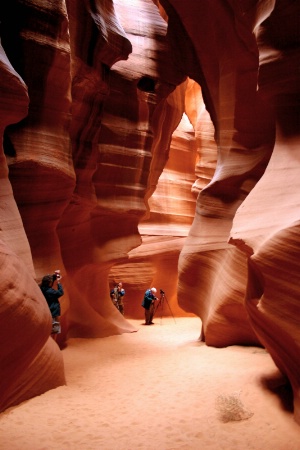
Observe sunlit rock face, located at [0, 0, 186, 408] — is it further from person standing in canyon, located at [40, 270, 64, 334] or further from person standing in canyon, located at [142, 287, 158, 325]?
person standing in canyon, located at [142, 287, 158, 325]

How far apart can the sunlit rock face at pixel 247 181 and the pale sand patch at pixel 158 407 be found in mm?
514

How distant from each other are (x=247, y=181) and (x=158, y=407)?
4934mm

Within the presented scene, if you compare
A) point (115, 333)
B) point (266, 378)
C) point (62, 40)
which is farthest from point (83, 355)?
point (62, 40)

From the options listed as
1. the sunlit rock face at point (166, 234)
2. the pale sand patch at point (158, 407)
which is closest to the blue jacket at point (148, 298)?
the sunlit rock face at point (166, 234)

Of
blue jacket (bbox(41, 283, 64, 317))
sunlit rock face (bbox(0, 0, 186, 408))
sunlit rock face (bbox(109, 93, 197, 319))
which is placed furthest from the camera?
sunlit rock face (bbox(109, 93, 197, 319))

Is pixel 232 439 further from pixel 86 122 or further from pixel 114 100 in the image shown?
pixel 114 100

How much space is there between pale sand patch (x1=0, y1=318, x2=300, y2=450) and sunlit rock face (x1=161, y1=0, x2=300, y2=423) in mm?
514

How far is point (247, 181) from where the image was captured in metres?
9.71

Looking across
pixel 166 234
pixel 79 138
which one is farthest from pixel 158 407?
pixel 166 234

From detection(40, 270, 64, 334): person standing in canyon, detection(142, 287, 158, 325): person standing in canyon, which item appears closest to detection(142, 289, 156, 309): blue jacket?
detection(142, 287, 158, 325): person standing in canyon

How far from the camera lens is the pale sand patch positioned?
5328 millimetres

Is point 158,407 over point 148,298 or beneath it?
over

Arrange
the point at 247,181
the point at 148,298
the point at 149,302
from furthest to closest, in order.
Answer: the point at 149,302 < the point at 148,298 < the point at 247,181

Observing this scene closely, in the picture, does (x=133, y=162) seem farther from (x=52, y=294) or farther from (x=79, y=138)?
(x=52, y=294)
